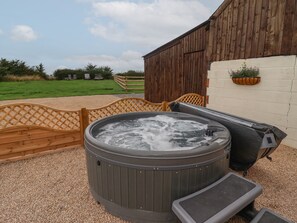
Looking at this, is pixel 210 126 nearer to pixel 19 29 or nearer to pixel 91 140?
pixel 91 140

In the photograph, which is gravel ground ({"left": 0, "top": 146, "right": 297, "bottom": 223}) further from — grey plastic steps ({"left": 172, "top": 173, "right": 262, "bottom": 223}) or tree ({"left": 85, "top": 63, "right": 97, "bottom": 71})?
tree ({"left": 85, "top": 63, "right": 97, "bottom": 71})

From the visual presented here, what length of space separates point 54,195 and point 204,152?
195 centimetres

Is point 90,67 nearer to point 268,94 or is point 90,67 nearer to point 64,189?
point 268,94

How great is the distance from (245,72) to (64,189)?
443 centimetres

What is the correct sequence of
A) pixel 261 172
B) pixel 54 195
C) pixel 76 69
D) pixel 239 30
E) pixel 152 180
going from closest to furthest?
pixel 152 180, pixel 54 195, pixel 261 172, pixel 239 30, pixel 76 69

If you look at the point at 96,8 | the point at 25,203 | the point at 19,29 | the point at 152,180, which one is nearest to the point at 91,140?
the point at 152,180

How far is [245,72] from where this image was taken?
14.5ft

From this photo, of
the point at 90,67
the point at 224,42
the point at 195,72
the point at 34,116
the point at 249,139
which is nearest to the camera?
the point at 249,139

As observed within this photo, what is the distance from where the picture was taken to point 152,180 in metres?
1.74

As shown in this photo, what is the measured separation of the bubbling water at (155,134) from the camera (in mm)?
2684

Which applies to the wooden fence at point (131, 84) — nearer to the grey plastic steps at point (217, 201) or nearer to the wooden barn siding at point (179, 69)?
the wooden barn siding at point (179, 69)

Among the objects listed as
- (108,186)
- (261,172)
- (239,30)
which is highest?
(239,30)

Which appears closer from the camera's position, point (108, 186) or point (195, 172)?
point (195, 172)

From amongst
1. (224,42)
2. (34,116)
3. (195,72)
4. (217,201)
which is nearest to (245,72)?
(224,42)
